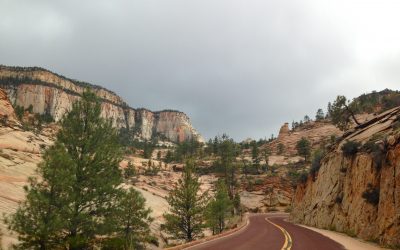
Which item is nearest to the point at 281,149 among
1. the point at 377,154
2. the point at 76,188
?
the point at 377,154

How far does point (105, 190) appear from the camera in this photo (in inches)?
981

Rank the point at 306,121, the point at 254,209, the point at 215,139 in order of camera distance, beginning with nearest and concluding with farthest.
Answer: the point at 254,209, the point at 215,139, the point at 306,121

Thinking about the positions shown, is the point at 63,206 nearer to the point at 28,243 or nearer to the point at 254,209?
the point at 28,243

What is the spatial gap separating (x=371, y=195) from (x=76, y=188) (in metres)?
20.4

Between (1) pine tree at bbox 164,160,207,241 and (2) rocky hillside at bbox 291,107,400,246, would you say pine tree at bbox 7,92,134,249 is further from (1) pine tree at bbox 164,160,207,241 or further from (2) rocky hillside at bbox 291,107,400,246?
(2) rocky hillside at bbox 291,107,400,246

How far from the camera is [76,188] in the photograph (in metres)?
23.9

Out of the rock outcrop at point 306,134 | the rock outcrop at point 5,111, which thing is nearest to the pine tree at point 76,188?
the rock outcrop at point 5,111

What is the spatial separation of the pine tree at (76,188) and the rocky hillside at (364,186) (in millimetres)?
17915

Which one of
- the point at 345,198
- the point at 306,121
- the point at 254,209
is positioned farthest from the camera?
the point at 306,121

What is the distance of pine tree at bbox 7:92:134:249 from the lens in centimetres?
2019

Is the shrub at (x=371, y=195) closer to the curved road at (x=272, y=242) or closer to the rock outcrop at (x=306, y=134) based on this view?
the curved road at (x=272, y=242)

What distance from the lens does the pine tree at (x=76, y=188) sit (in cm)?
2019

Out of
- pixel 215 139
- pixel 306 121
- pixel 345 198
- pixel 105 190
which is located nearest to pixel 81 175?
pixel 105 190

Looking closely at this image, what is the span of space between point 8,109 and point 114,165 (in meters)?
63.7
